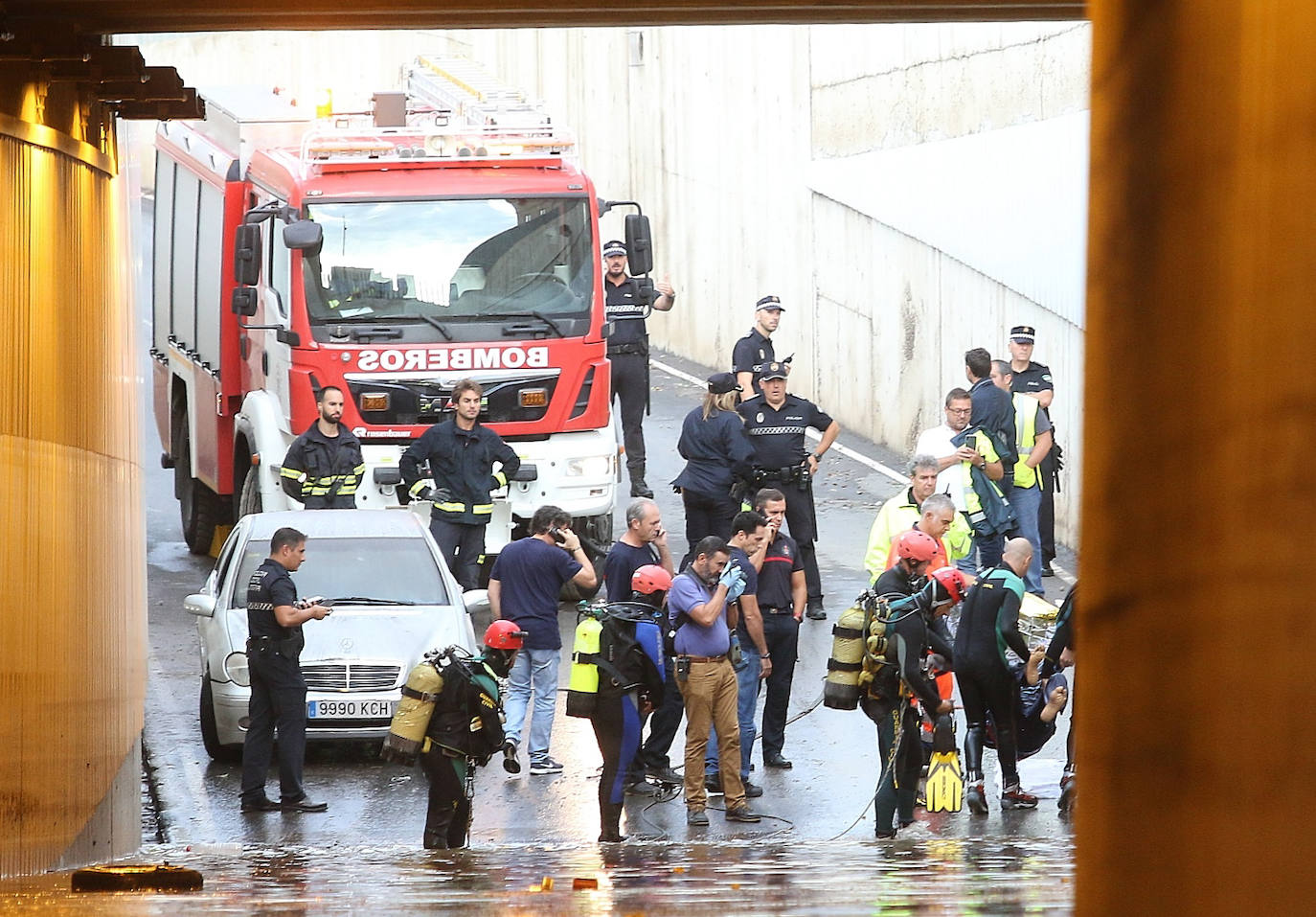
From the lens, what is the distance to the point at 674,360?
2728 centimetres

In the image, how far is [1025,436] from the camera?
48.8ft

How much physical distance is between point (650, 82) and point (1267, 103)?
25.9m

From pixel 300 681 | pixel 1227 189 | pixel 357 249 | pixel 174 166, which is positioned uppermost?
pixel 174 166

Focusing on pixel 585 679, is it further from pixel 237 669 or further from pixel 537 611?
pixel 237 669

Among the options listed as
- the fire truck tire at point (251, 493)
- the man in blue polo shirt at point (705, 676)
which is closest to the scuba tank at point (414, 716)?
the man in blue polo shirt at point (705, 676)

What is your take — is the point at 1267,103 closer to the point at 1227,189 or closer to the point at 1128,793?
the point at 1227,189

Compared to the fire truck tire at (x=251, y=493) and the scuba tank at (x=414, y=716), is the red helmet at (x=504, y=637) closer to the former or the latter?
the scuba tank at (x=414, y=716)

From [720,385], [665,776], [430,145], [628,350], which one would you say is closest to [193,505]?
[628,350]

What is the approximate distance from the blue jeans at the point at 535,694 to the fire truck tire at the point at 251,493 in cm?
441

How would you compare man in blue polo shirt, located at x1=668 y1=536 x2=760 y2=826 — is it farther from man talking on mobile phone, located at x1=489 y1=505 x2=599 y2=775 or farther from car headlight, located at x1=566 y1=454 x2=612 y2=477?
car headlight, located at x1=566 y1=454 x2=612 y2=477

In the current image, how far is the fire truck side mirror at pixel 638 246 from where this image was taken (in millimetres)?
15914

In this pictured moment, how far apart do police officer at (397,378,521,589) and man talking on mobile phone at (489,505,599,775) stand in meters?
2.47

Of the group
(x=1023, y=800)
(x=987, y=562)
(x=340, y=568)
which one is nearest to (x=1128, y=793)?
(x=1023, y=800)

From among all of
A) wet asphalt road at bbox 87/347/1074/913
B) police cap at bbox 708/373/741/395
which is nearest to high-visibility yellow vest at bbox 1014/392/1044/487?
wet asphalt road at bbox 87/347/1074/913
